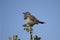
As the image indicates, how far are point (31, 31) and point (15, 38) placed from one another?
132mm

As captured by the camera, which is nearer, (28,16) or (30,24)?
(30,24)

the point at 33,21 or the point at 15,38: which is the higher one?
the point at 33,21

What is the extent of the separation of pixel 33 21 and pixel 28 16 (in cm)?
7

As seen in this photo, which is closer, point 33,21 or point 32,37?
point 32,37

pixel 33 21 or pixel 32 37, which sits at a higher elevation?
pixel 33 21

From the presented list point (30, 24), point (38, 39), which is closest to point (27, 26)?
point (30, 24)

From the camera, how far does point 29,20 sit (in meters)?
1.17

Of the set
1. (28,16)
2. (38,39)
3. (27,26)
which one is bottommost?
(38,39)

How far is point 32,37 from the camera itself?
41.5 inches

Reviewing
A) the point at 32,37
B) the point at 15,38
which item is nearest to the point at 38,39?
the point at 32,37

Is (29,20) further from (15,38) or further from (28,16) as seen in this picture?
(15,38)

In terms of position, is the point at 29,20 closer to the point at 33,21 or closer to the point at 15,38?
the point at 33,21

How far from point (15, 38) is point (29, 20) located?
18 cm

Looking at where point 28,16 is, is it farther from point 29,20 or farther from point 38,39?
point 38,39
